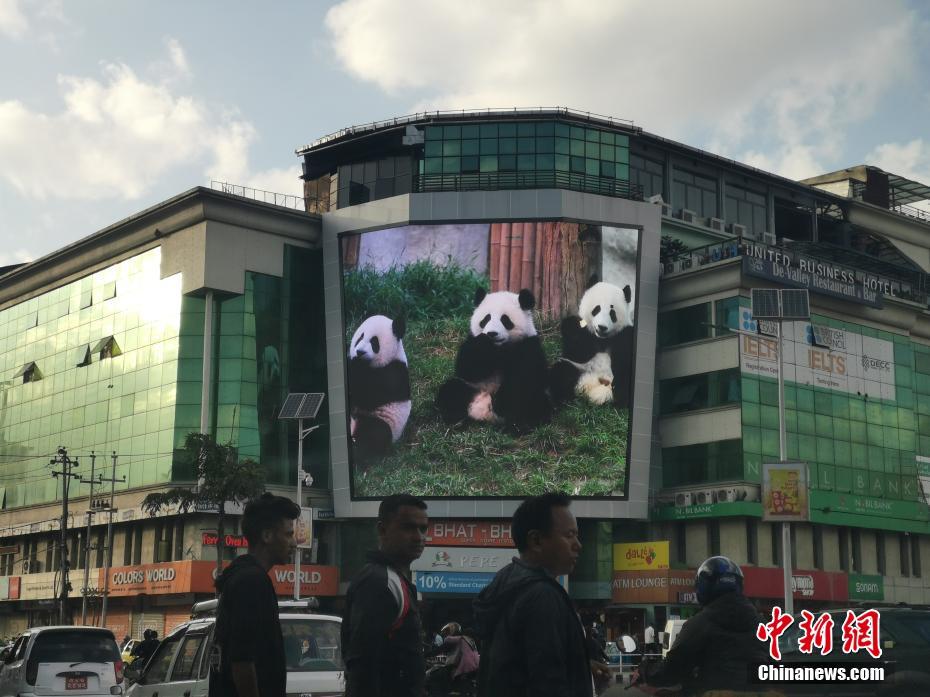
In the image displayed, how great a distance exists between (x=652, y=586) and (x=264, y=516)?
168ft

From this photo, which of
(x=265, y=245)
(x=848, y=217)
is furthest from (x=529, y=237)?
(x=848, y=217)

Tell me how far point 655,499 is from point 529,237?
44.4ft

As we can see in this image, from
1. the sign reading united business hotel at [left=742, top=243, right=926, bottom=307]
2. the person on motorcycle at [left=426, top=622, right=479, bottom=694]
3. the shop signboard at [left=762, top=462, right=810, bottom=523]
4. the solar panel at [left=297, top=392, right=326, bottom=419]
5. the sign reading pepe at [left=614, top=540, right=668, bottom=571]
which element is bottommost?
the person on motorcycle at [left=426, top=622, right=479, bottom=694]

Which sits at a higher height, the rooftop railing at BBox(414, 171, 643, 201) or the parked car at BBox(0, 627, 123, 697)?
the rooftop railing at BBox(414, 171, 643, 201)

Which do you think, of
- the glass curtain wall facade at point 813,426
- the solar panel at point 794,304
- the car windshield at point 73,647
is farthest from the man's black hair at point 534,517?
the glass curtain wall facade at point 813,426

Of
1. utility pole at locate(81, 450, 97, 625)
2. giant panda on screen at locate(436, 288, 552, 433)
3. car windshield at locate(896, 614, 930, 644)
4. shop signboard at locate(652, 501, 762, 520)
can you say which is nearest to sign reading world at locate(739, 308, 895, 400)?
shop signboard at locate(652, 501, 762, 520)

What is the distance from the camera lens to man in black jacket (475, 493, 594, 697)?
19.8ft

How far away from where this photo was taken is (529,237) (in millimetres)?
60469

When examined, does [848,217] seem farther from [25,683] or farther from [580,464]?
[25,683]

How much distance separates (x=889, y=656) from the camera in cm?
1223

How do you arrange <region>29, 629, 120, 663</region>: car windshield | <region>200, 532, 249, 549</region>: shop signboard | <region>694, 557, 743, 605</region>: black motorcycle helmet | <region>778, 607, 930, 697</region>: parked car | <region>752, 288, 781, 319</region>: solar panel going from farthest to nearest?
<region>200, 532, 249, 549</region>: shop signboard
<region>752, 288, 781, 319</region>: solar panel
<region>29, 629, 120, 663</region>: car windshield
<region>778, 607, 930, 697</region>: parked car
<region>694, 557, 743, 605</region>: black motorcycle helmet

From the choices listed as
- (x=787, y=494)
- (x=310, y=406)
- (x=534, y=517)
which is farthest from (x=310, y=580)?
(x=534, y=517)

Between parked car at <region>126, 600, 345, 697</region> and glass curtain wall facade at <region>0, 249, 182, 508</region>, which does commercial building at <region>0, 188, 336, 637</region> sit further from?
parked car at <region>126, 600, 345, 697</region>

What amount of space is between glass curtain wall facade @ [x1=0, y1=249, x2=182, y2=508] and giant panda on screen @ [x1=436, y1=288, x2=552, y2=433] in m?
14.2
